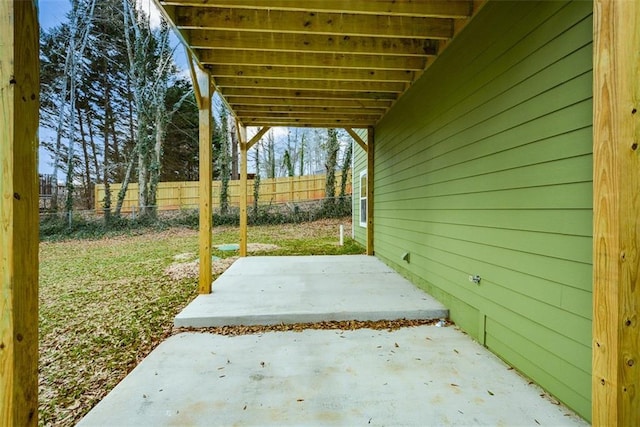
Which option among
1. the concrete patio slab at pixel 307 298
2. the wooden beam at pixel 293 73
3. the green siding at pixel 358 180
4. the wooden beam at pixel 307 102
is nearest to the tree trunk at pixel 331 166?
the green siding at pixel 358 180

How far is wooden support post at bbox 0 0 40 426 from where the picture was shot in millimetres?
1073

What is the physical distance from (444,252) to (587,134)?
1.93 metres

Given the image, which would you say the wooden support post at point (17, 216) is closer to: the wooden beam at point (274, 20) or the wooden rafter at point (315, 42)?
the wooden rafter at point (315, 42)

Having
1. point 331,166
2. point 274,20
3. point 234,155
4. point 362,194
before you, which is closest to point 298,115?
point 274,20

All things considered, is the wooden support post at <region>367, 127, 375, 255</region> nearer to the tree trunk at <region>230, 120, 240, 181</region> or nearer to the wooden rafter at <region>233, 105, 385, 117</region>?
the wooden rafter at <region>233, 105, 385, 117</region>

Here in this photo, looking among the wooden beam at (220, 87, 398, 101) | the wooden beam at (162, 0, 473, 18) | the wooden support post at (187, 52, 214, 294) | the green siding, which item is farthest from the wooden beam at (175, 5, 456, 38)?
the green siding

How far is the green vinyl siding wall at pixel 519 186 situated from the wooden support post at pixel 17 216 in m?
2.54

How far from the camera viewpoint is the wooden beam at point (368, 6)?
8.70ft

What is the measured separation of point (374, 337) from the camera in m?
2.72

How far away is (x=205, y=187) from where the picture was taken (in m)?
3.73

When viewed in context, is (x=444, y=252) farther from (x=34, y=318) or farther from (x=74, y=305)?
(x=74, y=305)

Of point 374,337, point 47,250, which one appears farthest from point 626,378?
point 47,250

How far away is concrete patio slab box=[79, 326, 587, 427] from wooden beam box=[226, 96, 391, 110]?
12.4 feet

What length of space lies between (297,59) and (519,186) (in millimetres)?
2760
